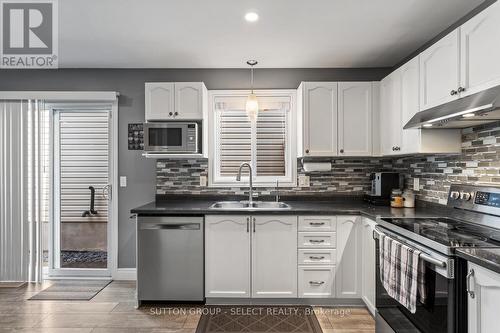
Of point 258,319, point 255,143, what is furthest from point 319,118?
point 258,319

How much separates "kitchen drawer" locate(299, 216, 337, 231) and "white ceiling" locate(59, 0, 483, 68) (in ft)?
5.26

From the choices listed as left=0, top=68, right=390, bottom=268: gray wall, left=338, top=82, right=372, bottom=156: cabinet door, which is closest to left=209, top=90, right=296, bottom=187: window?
left=0, top=68, right=390, bottom=268: gray wall

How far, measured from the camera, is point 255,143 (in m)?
3.55

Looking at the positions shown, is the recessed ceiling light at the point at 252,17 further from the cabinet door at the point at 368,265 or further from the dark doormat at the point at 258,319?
the dark doormat at the point at 258,319

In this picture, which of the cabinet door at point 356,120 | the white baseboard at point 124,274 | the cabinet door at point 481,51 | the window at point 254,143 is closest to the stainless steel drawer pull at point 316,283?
the window at point 254,143

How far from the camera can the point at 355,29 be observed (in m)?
2.52

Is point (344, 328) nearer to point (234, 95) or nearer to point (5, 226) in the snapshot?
point (234, 95)

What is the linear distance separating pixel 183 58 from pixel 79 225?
7.70 ft

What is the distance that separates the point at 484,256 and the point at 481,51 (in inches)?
46.0

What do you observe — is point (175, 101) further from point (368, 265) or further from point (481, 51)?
point (481, 51)

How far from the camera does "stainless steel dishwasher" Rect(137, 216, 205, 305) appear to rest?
274cm

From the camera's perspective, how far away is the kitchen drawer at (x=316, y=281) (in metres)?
2.75

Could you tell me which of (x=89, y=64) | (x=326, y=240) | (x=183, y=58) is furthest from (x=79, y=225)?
(x=326, y=240)

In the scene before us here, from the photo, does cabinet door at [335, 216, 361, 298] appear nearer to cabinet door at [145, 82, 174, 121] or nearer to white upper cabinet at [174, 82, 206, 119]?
white upper cabinet at [174, 82, 206, 119]
